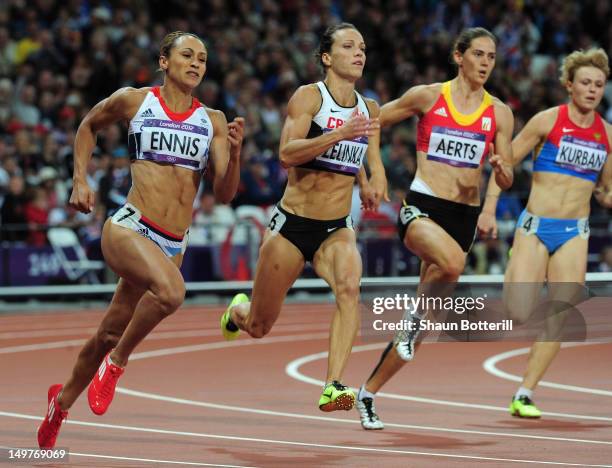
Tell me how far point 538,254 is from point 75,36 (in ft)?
42.1

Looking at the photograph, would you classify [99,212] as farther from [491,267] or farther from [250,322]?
[250,322]

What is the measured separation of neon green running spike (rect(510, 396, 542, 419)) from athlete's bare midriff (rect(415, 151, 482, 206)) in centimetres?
147

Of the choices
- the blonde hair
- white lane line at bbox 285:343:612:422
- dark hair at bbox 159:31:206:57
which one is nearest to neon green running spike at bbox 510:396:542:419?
white lane line at bbox 285:343:612:422

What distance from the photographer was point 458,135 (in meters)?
9.91

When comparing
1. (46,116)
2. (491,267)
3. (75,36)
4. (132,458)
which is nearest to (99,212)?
(46,116)

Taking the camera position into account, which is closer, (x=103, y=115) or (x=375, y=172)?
(x=103, y=115)

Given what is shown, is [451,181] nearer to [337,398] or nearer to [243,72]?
[337,398]

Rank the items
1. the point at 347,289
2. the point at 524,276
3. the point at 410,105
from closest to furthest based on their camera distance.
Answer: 1. the point at 347,289
2. the point at 410,105
3. the point at 524,276

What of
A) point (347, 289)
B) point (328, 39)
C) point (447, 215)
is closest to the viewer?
point (347, 289)

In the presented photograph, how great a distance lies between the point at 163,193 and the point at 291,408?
101 inches

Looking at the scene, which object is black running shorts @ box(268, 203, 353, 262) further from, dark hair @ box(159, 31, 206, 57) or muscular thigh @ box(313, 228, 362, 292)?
dark hair @ box(159, 31, 206, 57)

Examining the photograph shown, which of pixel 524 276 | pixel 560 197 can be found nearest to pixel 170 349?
pixel 524 276

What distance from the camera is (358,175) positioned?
952 cm

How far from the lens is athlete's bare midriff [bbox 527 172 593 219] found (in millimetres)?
10461
